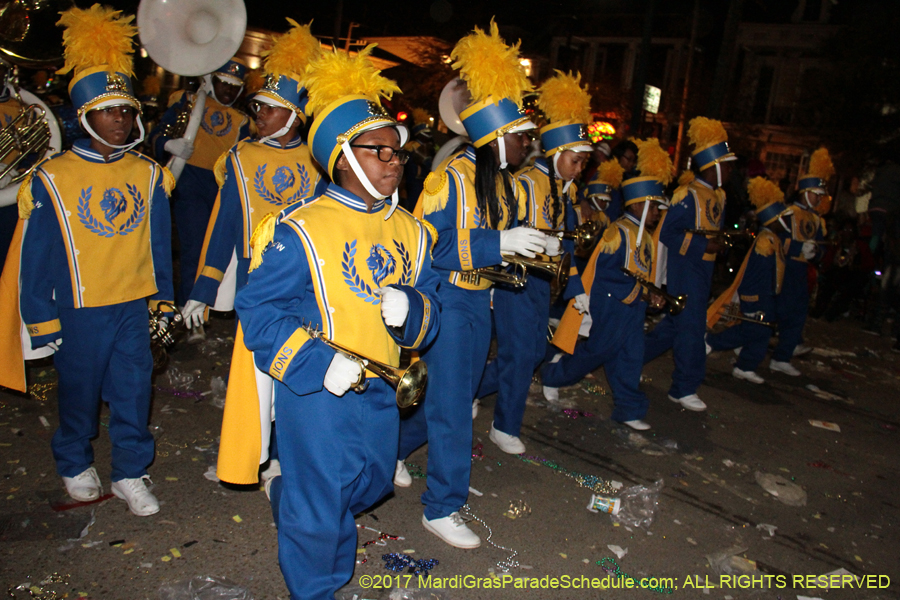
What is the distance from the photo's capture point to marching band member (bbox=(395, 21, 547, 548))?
3.52 meters

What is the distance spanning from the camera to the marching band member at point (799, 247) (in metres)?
7.61

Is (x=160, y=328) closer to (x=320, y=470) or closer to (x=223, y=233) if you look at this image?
(x=223, y=233)

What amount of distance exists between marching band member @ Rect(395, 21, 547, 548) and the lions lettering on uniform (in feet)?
4.10

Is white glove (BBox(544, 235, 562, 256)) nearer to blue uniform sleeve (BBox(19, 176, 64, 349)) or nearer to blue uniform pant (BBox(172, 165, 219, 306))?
blue uniform sleeve (BBox(19, 176, 64, 349))

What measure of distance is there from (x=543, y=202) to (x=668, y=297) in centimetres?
201

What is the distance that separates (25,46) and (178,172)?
4.87 ft

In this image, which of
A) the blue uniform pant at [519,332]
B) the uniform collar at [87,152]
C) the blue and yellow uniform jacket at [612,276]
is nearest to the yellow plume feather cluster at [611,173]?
the blue and yellow uniform jacket at [612,276]

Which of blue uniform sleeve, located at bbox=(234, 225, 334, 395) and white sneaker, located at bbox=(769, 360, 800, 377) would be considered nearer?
blue uniform sleeve, located at bbox=(234, 225, 334, 395)

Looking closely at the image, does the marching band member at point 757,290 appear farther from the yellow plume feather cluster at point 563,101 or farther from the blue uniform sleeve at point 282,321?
the blue uniform sleeve at point 282,321

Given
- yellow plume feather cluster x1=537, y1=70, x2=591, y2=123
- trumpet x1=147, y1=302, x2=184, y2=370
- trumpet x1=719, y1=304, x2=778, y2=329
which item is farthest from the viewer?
trumpet x1=719, y1=304, x2=778, y2=329

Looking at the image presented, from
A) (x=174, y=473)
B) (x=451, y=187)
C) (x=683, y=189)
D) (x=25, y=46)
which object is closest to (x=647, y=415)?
(x=683, y=189)

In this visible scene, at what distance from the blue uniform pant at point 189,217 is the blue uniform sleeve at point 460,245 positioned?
375 cm

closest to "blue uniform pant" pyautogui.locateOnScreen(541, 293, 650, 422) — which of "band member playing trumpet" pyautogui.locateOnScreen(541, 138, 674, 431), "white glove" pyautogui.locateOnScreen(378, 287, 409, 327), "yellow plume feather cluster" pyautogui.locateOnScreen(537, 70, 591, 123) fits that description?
"band member playing trumpet" pyautogui.locateOnScreen(541, 138, 674, 431)

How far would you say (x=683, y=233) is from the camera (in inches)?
243
